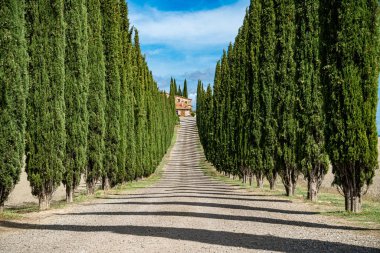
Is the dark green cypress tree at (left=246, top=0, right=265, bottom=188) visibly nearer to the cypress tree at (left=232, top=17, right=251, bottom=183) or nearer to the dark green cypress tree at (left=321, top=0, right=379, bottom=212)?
the cypress tree at (left=232, top=17, right=251, bottom=183)

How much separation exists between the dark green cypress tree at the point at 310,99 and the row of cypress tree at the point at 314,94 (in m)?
0.04

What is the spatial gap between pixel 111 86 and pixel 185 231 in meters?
15.1

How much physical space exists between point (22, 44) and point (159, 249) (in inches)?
320

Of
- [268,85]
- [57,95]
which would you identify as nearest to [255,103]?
[268,85]

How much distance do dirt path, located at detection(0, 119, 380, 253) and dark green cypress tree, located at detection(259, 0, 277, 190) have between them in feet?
22.3

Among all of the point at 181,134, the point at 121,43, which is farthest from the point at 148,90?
the point at 181,134

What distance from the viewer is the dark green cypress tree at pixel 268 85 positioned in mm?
19812

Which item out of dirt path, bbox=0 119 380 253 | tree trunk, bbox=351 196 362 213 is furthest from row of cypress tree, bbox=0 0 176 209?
tree trunk, bbox=351 196 362 213

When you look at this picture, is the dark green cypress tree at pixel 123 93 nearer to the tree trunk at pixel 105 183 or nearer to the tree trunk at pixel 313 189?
the tree trunk at pixel 105 183

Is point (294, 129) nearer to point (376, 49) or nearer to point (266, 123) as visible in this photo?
point (266, 123)

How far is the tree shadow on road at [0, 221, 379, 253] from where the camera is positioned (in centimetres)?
700

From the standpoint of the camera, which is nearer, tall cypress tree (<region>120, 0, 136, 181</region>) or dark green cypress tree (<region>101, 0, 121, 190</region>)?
dark green cypress tree (<region>101, 0, 121, 190</region>)

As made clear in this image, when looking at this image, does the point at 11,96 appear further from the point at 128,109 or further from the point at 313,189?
the point at 128,109

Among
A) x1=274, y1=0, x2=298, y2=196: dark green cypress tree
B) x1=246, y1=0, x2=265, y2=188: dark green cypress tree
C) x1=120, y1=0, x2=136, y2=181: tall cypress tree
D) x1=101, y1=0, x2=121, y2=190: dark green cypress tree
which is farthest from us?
x1=120, y1=0, x2=136, y2=181: tall cypress tree
